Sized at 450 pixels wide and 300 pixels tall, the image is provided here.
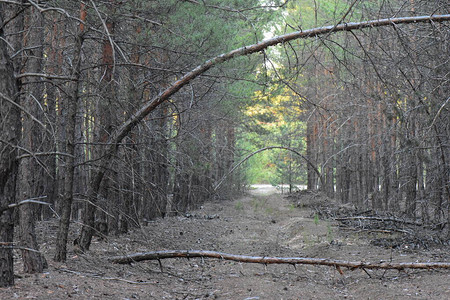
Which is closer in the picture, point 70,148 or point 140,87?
point 70,148

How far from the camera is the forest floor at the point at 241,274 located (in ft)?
18.1

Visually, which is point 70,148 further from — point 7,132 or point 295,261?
point 295,261

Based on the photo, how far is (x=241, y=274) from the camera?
735 centimetres

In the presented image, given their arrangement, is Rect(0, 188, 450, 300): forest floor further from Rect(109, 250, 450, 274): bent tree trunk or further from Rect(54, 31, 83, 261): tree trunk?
Rect(54, 31, 83, 261): tree trunk

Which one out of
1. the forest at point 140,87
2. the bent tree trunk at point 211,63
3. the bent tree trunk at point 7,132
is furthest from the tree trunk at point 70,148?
the bent tree trunk at point 7,132

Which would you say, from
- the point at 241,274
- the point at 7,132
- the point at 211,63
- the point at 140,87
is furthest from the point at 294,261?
the point at 7,132

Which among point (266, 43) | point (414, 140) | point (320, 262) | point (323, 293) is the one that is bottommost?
point (323, 293)

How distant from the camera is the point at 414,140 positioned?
7348mm

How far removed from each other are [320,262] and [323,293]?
432mm

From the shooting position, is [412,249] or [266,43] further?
[412,249]

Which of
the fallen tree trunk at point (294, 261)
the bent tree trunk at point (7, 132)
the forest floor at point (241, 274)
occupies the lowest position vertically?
the forest floor at point (241, 274)

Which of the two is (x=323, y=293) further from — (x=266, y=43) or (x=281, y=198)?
(x=281, y=198)

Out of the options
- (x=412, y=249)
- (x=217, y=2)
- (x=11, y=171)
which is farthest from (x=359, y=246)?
(x=11, y=171)

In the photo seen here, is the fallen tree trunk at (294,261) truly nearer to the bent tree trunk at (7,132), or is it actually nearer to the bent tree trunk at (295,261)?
the bent tree trunk at (295,261)
